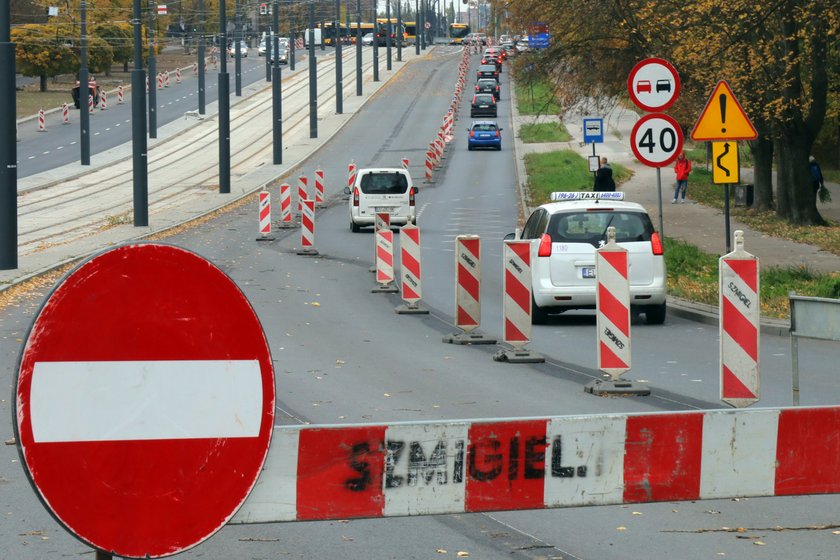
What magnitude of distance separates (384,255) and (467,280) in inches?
220

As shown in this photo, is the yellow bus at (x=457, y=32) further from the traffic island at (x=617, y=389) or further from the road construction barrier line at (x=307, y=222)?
the traffic island at (x=617, y=389)

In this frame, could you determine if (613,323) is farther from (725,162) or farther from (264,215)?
(264,215)

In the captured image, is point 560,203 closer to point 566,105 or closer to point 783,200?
point 783,200

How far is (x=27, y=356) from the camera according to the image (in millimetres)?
4055

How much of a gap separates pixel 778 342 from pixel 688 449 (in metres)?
11.2

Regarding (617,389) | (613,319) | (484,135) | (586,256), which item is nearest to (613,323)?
(613,319)

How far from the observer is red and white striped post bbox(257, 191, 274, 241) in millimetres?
31922

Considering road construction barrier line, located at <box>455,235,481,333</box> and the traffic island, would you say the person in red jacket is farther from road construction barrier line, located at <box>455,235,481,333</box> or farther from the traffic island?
the traffic island

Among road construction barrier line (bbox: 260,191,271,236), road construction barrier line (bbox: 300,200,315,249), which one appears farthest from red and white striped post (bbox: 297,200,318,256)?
road construction barrier line (bbox: 260,191,271,236)

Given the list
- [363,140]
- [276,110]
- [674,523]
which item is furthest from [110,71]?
[674,523]

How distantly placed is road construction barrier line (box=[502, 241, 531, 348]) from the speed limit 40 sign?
403 cm

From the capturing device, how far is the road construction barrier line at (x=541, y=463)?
500 cm

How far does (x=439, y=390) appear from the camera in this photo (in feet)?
41.1

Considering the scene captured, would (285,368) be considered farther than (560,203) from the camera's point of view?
No
